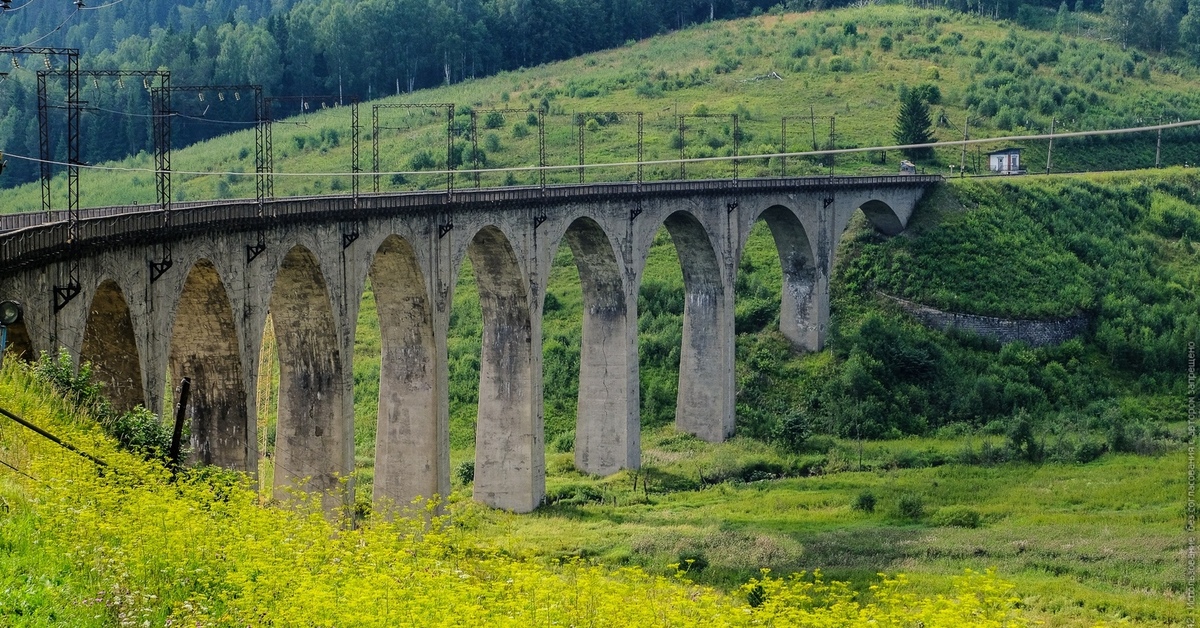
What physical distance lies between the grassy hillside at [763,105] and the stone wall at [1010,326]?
2367 centimetres

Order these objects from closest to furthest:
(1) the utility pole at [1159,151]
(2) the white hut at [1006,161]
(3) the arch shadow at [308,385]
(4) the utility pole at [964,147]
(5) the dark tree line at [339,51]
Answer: (3) the arch shadow at [308,385], (4) the utility pole at [964,147], (2) the white hut at [1006,161], (1) the utility pole at [1159,151], (5) the dark tree line at [339,51]

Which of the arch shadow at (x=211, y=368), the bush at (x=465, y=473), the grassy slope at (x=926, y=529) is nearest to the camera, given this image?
the arch shadow at (x=211, y=368)

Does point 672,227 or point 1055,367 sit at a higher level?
point 672,227

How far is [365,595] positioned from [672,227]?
50.6 meters

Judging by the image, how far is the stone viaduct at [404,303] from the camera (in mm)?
34719

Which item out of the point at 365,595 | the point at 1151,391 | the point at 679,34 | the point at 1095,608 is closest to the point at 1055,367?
the point at 1151,391

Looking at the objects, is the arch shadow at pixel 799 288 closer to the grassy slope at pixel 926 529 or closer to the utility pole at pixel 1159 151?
the grassy slope at pixel 926 529

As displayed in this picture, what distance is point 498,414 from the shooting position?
183 feet

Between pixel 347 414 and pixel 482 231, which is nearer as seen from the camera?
pixel 347 414

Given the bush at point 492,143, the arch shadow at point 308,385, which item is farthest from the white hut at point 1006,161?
the arch shadow at point 308,385

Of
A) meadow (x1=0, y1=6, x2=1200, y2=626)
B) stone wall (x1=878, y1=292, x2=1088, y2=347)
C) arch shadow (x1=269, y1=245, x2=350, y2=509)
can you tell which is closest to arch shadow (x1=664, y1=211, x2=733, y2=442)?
meadow (x1=0, y1=6, x2=1200, y2=626)

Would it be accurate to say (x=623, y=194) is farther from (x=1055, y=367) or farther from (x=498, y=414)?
(x=1055, y=367)

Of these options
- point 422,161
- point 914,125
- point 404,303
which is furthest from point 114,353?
point 914,125

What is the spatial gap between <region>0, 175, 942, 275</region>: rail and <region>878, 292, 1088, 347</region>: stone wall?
13.4 meters
